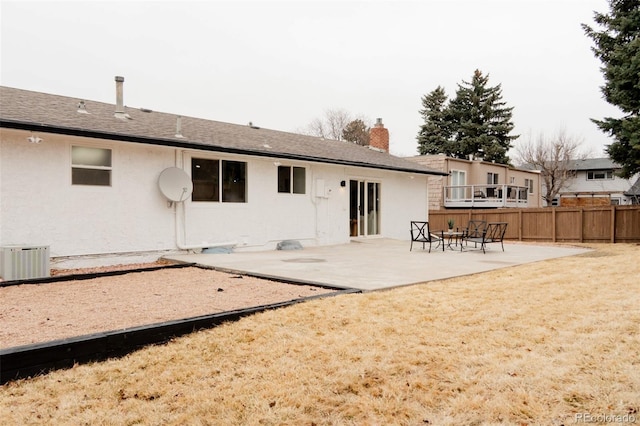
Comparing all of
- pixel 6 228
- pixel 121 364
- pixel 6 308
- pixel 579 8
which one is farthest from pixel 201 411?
pixel 579 8

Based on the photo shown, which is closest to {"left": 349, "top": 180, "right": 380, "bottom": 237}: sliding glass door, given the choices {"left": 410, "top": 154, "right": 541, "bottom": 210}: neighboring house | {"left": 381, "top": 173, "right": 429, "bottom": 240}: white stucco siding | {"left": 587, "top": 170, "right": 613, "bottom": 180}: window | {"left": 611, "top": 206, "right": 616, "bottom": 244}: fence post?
{"left": 381, "top": 173, "right": 429, "bottom": 240}: white stucco siding

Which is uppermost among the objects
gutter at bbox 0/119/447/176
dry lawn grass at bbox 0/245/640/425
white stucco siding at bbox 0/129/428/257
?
gutter at bbox 0/119/447/176

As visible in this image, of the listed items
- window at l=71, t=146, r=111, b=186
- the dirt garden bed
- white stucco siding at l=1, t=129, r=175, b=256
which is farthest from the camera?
window at l=71, t=146, r=111, b=186

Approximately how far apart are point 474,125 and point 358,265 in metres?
33.4

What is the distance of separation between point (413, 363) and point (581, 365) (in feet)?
4.17

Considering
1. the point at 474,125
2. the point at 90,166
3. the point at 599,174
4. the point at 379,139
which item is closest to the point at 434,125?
the point at 474,125

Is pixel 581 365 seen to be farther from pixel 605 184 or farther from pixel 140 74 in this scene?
pixel 605 184

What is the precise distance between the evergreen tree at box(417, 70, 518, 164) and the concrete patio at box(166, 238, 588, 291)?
2798 cm

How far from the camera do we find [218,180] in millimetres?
11594

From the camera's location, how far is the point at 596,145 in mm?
43969

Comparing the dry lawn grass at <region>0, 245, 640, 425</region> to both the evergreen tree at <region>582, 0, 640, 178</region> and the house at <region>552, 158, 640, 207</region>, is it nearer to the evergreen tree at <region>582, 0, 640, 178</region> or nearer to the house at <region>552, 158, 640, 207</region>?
the evergreen tree at <region>582, 0, 640, 178</region>

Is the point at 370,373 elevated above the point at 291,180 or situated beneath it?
situated beneath

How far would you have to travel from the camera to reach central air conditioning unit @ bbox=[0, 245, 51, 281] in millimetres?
7465
